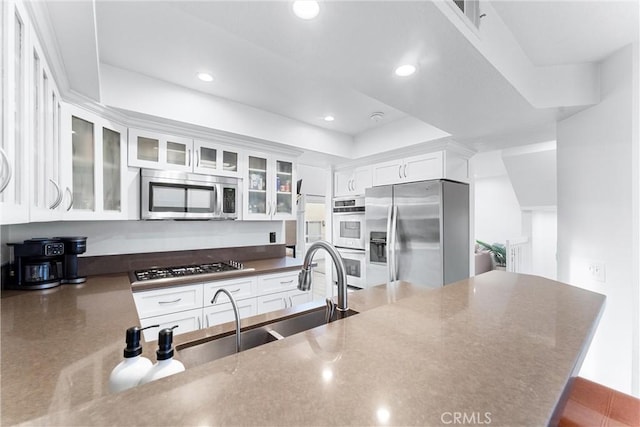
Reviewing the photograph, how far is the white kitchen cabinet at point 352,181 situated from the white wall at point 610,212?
1.92 meters

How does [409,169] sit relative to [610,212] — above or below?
above

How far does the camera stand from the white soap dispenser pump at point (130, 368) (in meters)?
0.56

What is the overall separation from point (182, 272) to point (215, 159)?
1084mm

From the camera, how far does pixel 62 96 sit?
5.40 ft

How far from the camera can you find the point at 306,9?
1051 mm

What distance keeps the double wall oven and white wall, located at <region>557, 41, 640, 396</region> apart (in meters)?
1.99

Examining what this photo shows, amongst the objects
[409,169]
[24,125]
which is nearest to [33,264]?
[24,125]

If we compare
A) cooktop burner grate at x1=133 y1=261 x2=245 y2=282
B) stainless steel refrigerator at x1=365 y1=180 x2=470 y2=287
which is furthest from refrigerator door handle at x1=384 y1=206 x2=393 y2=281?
cooktop burner grate at x1=133 y1=261 x2=245 y2=282

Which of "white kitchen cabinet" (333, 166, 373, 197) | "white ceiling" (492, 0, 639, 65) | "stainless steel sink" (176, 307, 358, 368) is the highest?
"white ceiling" (492, 0, 639, 65)

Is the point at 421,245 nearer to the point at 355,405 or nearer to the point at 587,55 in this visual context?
the point at 587,55

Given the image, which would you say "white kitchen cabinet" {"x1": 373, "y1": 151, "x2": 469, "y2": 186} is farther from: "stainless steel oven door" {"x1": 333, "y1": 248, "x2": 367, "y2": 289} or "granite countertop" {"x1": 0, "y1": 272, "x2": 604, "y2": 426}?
"granite countertop" {"x1": 0, "y1": 272, "x2": 604, "y2": 426}

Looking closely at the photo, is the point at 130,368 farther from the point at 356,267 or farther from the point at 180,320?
the point at 356,267

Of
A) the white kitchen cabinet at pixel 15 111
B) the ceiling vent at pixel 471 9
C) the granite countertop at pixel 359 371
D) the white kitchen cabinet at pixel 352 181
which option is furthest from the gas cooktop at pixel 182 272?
the ceiling vent at pixel 471 9

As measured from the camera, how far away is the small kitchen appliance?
164cm
